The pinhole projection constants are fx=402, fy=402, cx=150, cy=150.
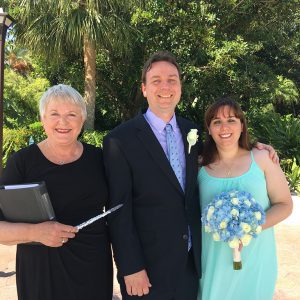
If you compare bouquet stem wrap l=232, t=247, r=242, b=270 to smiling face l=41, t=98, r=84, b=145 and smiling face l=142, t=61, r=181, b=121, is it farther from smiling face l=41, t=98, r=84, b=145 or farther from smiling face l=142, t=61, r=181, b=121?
smiling face l=41, t=98, r=84, b=145

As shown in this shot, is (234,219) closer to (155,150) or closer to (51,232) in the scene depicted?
(155,150)

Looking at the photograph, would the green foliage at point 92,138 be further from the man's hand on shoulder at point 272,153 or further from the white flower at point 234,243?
the white flower at point 234,243

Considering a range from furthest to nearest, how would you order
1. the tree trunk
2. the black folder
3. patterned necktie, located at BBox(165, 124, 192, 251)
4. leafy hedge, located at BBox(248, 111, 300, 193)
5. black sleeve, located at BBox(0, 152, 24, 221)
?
the tree trunk → leafy hedge, located at BBox(248, 111, 300, 193) → patterned necktie, located at BBox(165, 124, 192, 251) → black sleeve, located at BBox(0, 152, 24, 221) → the black folder

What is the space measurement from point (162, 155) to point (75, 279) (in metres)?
0.94

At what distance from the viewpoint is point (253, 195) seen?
9.04ft

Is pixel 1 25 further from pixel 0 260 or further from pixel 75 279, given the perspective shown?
pixel 75 279

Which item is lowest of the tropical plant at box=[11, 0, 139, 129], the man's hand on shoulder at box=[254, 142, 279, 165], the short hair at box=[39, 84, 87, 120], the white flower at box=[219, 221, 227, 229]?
the white flower at box=[219, 221, 227, 229]

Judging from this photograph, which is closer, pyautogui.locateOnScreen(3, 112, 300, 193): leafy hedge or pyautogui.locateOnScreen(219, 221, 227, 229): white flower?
pyautogui.locateOnScreen(219, 221, 227, 229): white flower

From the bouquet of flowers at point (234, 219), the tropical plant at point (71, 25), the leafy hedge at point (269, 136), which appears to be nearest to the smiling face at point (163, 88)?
the bouquet of flowers at point (234, 219)

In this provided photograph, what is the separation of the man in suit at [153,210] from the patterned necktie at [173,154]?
1 cm

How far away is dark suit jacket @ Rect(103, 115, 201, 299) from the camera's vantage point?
2486mm

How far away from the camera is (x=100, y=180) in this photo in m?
2.57

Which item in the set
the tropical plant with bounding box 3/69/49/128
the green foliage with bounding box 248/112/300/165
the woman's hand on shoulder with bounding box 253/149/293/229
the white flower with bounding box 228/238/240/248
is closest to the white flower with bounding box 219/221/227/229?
the white flower with bounding box 228/238/240/248

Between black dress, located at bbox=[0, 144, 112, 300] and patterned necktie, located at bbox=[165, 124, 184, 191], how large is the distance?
0.47 m
